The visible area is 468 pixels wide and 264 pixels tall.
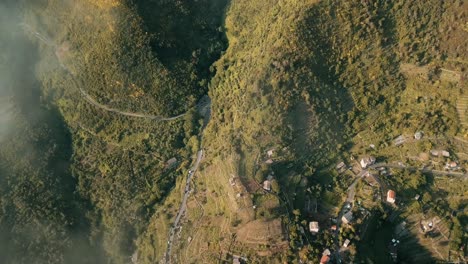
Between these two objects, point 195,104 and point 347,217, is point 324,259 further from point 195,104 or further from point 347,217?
point 195,104

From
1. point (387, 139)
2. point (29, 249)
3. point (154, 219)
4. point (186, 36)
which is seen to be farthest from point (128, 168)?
point (387, 139)

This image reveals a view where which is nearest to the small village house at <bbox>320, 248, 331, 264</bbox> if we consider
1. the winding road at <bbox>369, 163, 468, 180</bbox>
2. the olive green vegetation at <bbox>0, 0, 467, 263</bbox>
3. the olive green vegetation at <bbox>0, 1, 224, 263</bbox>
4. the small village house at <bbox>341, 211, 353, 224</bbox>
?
the olive green vegetation at <bbox>0, 0, 467, 263</bbox>

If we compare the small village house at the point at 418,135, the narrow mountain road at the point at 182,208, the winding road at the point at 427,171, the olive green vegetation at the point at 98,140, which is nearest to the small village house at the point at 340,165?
the winding road at the point at 427,171

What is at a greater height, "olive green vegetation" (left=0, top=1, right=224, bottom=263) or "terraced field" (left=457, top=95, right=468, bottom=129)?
"olive green vegetation" (left=0, top=1, right=224, bottom=263)

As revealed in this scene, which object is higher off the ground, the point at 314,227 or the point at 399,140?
the point at 399,140

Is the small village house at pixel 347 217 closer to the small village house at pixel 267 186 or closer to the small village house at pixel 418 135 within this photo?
the small village house at pixel 267 186

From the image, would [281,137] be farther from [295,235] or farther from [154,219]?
[154,219]

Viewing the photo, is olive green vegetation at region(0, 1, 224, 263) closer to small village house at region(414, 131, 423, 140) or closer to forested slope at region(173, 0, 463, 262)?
forested slope at region(173, 0, 463, 262)

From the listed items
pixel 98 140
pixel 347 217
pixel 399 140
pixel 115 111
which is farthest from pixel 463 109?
pixel 98 140
